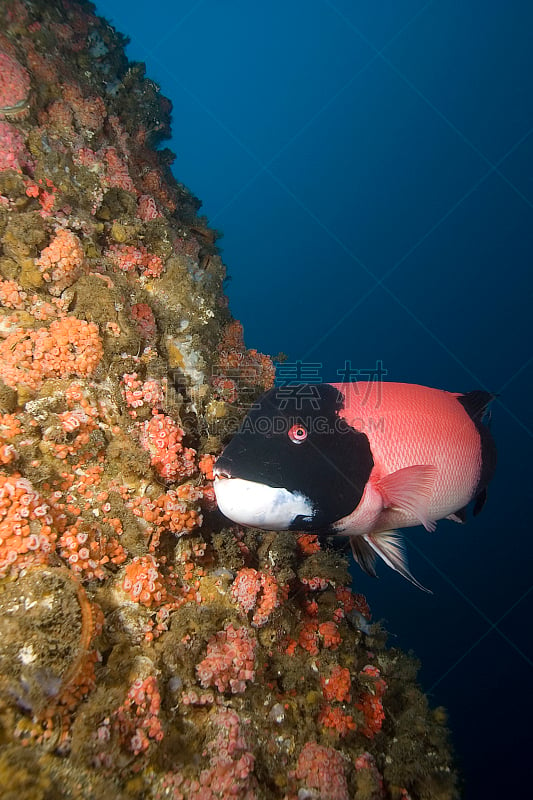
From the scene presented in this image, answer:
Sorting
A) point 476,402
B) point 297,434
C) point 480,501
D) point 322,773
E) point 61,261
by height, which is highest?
point 476,402

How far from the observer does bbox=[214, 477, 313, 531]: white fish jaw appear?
201 cm

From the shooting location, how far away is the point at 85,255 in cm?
368

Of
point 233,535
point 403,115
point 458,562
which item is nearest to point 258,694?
point 233,535

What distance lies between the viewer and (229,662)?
103 inches

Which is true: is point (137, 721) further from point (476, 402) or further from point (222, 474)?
point (476, 402)

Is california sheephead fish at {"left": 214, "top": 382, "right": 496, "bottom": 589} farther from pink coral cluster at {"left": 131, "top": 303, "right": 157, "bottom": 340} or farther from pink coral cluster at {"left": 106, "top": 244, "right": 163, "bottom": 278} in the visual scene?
pink coral cluster at {"left": 106, "top": 244, "right": 163, "bottom": 278}

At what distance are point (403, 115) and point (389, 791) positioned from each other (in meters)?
96.9

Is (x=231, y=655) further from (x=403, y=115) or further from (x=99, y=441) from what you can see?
(x=403, y=115)

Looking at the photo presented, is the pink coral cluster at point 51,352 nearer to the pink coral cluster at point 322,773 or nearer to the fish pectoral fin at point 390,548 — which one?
the fish pectoral fin at point 390,548

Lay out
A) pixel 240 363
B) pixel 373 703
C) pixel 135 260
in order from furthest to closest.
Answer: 1. pixel 240 363
2. pixel 135 260
3. pixel 373 703

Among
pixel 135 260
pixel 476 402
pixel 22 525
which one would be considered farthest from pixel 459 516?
pixel 135 260

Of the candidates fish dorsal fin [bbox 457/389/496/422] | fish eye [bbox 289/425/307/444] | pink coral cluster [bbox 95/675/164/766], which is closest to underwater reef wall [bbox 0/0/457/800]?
pink coral cluster [bbox 95/675/164/766]

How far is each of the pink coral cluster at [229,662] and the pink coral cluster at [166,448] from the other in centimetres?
122

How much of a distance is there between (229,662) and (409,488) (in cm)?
171
